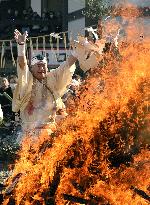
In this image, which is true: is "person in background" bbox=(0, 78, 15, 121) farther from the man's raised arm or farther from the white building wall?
the white building wall

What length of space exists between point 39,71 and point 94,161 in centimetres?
194

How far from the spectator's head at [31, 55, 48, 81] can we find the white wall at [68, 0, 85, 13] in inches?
389

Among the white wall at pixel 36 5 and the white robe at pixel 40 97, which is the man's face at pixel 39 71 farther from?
the white wall at pixel 36 5

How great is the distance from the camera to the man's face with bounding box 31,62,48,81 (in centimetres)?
646

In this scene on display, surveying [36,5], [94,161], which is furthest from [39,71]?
[36,5]

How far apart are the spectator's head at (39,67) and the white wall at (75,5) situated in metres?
9.88

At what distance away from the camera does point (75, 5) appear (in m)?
16.3

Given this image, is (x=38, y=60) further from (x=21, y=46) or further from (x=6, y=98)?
(x=6, y=98)

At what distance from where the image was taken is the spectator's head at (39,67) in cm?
642

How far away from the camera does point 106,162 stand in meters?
4.84

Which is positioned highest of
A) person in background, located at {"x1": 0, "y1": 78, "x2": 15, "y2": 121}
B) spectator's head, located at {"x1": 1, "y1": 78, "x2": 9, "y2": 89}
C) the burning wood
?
the burning wood

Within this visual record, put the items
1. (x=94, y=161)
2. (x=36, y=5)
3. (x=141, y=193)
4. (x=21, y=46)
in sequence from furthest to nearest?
(x=36, y=5) < (x=21, y=46) < (x=94, y=161) < (x=141, y=193)

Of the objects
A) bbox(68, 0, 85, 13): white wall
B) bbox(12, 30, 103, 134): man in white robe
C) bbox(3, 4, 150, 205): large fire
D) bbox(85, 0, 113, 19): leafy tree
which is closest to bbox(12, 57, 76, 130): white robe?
bbox(12, 30, 103, 134): man in white robe

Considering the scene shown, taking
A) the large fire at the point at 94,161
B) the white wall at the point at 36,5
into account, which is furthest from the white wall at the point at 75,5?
the large fire at the point at 94,161
